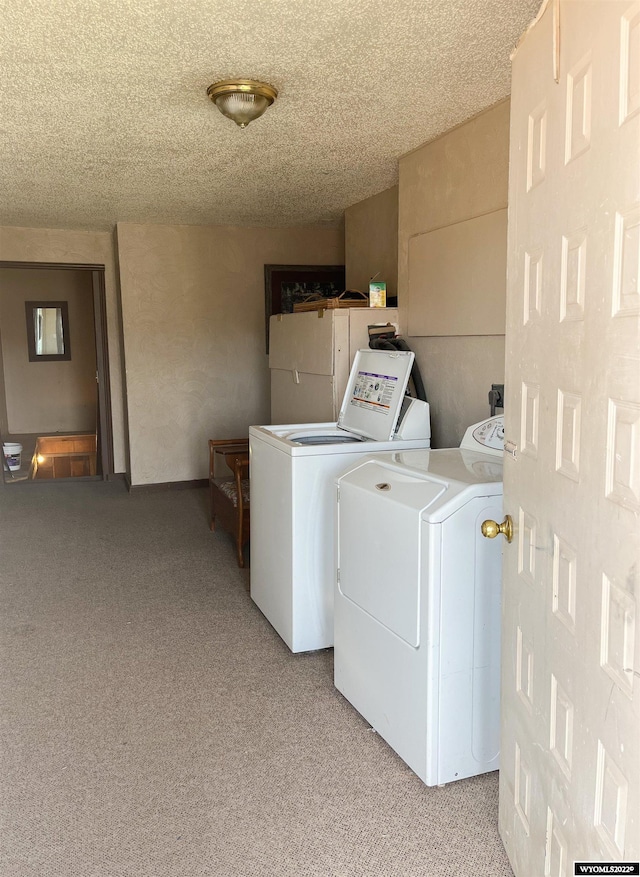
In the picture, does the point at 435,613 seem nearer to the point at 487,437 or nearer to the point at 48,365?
the point at 487,437

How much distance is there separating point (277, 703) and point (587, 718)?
161 centimetres

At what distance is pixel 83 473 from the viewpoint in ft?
24.6

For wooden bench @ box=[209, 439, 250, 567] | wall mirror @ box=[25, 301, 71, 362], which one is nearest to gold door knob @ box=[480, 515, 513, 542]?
wooden bench @ box=[209, 439, 250, 567]

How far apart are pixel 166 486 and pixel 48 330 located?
4251mm

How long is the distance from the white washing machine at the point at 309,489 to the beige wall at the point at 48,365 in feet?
20.8

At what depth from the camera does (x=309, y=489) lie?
2.88 metres

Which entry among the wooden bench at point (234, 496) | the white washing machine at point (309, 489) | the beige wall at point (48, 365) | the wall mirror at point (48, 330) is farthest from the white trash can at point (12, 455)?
the white washing machine at point (309, 489)

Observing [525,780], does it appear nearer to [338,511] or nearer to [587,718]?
[587,718]

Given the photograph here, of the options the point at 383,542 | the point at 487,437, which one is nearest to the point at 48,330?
the point at 487,437

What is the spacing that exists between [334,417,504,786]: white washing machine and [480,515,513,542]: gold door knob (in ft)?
1.07

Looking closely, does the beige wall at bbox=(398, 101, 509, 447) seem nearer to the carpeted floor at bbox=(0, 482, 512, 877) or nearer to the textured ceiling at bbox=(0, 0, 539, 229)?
the textured ceiling at bbox=(0, 0, 539, 229)

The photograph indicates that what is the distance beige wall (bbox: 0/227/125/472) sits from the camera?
572 cm

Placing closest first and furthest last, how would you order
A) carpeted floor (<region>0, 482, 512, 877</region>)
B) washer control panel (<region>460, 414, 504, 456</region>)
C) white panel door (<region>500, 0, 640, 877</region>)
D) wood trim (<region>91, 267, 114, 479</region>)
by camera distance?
1. white panel door (<region>500, 0, 640, 877</region>)
2. carpeted floor (<region>0, 482, 512, 877</region>)
3. washer control panel (<region>460, 414, 504, 456</region>)
4. wood trim (<region>91, 267, 114, 479</region>)

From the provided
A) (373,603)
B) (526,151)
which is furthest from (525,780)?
(526,151)
